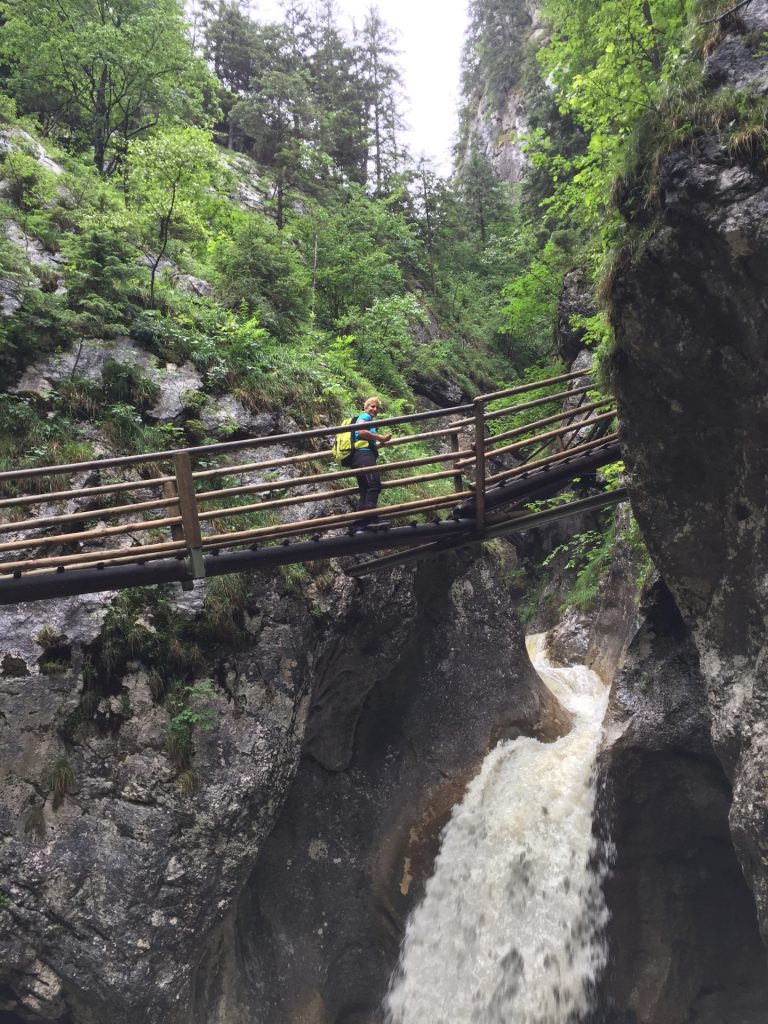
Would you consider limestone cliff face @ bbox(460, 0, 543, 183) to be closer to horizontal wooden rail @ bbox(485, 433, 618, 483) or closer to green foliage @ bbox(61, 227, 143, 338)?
green foliage @ bbox(61, 227, 143, 338)

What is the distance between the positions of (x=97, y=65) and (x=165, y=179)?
9.59 meters

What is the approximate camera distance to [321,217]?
66.0ft

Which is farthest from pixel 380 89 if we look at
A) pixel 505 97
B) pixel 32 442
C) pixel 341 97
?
pixel 32 442

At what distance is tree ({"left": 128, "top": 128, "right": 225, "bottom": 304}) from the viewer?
483 inches

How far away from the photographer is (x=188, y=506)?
655cm

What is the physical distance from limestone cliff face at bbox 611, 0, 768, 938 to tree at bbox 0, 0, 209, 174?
1681cm

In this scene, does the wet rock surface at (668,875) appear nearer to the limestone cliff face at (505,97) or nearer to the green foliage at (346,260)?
the green foliage at (346,260)

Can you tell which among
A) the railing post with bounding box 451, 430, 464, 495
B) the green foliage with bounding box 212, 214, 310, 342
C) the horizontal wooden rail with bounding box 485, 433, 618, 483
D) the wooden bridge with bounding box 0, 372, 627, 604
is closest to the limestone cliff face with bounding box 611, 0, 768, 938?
the horizontal wooden rail with bounding box 485, 433, 618, 483

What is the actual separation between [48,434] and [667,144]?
27.7 ft

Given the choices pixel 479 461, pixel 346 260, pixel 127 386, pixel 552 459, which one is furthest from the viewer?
pixel 346 260

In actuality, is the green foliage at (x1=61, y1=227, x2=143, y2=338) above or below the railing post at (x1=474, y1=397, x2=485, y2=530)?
above

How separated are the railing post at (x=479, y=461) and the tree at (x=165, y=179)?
7.51 m

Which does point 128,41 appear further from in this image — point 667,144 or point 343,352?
point 667,144

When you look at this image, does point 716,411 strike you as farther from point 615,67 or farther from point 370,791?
point 370,791
